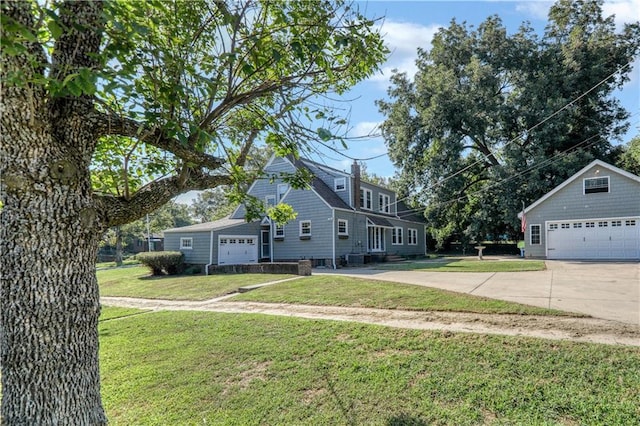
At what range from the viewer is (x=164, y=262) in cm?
1911

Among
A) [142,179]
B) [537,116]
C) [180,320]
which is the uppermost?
[537,116]

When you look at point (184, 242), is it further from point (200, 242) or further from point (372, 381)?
point (372, 381)

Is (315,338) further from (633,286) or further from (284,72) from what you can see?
(633,286)

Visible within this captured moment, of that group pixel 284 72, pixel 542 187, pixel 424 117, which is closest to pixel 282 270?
pixel 284 72

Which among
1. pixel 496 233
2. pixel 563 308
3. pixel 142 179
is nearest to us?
pixel 142 179

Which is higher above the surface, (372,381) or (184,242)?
(184,242)

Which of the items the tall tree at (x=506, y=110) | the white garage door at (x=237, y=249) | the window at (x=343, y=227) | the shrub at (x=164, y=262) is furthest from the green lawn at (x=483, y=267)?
the shrub at (x=164, y=262)

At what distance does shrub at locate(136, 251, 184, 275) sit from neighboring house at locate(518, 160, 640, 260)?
2193 cm

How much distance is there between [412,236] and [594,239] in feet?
40.6

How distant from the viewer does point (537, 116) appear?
2433 cm

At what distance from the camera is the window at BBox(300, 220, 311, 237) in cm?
2052

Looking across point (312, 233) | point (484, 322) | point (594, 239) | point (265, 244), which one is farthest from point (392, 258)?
point (484, 322)

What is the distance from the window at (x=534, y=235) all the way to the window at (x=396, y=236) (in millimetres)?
8846

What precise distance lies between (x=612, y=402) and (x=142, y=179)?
5.66 metres
